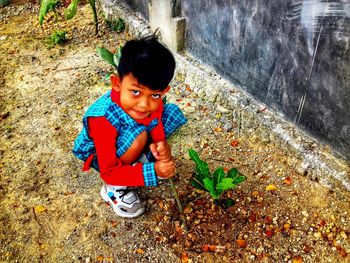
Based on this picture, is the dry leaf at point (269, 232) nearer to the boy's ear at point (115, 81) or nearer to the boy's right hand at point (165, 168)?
the boy's right hand at point (165, 168)

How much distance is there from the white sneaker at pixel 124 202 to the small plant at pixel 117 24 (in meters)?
2.97

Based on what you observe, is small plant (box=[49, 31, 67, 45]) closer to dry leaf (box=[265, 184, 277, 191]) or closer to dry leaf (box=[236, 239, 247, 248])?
dry leaf (box=[265, 184, 277, 191])

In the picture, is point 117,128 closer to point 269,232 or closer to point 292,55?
point 269,232

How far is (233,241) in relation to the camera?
2.25 m

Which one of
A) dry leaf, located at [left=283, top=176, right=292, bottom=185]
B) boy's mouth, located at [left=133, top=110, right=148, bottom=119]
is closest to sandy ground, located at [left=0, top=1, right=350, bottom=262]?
dry leaf, located at [left=283, top=176, right=292, bottom=185]

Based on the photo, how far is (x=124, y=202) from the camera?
7.78 ft

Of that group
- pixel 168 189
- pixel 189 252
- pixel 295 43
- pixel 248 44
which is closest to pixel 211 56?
pixel 248 44

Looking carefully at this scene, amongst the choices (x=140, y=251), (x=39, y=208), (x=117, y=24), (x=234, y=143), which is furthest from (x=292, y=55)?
(x=117, y=24)

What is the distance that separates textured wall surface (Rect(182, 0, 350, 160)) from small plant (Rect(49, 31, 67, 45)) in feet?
7.31

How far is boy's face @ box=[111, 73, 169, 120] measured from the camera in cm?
181

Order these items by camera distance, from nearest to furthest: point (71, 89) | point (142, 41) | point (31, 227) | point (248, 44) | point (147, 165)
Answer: point (142, 41) < point (147, 165) < point (31, 227) < point (248, 44) < point (71, 89)

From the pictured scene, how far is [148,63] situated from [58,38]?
3.39 m

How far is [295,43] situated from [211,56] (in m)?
1.08

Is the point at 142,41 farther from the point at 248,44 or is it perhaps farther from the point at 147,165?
the point at 248,44
